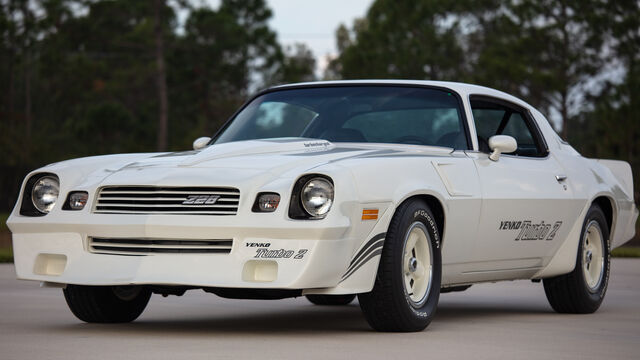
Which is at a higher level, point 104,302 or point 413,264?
point 413,264

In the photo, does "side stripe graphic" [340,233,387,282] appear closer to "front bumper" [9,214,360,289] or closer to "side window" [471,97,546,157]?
"front bumper" [9,214,360,289]

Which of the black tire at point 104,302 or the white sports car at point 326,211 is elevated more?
the white sports car at point 326,211

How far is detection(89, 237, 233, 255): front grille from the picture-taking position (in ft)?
20.3

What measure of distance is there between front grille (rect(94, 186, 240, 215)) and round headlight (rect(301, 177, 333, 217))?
373 millimetres

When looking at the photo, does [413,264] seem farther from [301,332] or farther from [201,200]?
[201,200]

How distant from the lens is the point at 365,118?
7.84m

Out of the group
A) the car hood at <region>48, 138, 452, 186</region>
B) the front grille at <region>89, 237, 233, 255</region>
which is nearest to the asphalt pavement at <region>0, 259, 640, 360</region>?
the front grille at <region>89, 237, 233, 255</region>

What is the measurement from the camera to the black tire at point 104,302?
7.25m

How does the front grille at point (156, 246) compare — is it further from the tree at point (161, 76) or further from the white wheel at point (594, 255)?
the tree at point (161, 76)

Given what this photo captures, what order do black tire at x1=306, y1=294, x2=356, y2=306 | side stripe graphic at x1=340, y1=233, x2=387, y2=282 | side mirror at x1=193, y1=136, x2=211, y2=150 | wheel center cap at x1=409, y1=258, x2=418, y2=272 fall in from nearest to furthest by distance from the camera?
side stripe graphic at x1=340, y1=233, x2=387, y2=282
wheel center cap at x1=409, y1=258, x2=418, y2=272
side mirror at x1=193, y1=136, x2=211, y2=150
black tire at x1=306, y1=294, x2=356, y2=306

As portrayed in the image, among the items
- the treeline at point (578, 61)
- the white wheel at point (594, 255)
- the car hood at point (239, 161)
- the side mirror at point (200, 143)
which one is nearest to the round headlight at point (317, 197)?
the car hood at point (239, 161)

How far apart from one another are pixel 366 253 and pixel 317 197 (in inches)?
16.3

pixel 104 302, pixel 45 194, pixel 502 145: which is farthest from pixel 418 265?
pixel 45 194

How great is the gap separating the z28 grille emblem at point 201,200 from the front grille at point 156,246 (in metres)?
0.20
